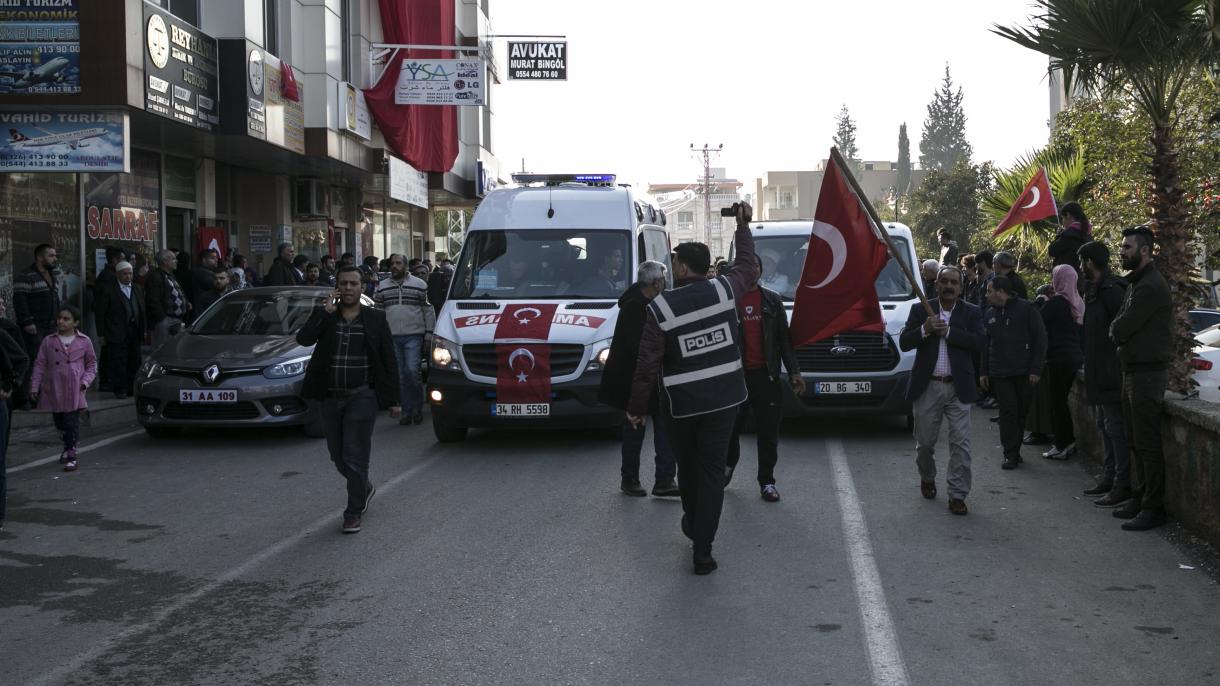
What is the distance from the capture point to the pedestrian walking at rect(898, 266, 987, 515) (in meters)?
8.66

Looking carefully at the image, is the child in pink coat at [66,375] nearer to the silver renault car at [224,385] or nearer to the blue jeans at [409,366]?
the silver renault car at [224,385]

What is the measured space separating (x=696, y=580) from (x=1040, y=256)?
13.0 metres

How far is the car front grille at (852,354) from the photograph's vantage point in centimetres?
1212

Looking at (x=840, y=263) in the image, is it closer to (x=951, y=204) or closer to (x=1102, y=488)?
(x=1102, y=488)

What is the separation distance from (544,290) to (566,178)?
7.26 ft

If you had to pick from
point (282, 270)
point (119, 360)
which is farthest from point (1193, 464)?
point (282, 270)

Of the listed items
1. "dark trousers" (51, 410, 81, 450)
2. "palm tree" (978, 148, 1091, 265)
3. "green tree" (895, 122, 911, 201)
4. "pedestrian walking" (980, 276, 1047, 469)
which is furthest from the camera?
"green tree" (895, 122, 911, 201)

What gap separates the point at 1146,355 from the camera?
7.90 metres

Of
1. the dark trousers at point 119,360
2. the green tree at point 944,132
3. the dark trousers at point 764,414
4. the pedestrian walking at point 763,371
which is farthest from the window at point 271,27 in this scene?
the green tree at point 944,132

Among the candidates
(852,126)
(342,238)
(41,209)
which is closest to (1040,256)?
(41,209)

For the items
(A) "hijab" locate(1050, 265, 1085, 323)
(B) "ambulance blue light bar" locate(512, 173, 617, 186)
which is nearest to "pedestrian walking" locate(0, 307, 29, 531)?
(B) "ambulance blue light bar" locate(512, 173, 617, 186)

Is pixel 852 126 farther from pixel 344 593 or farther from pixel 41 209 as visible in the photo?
pixel 344 593

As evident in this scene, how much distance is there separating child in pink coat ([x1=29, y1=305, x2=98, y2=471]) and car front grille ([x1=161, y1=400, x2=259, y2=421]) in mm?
1260

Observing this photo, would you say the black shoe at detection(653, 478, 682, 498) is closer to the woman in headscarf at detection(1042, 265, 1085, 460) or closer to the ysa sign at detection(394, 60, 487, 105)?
the woman in headscarf at detection(1042, 265, 1085, 460)
